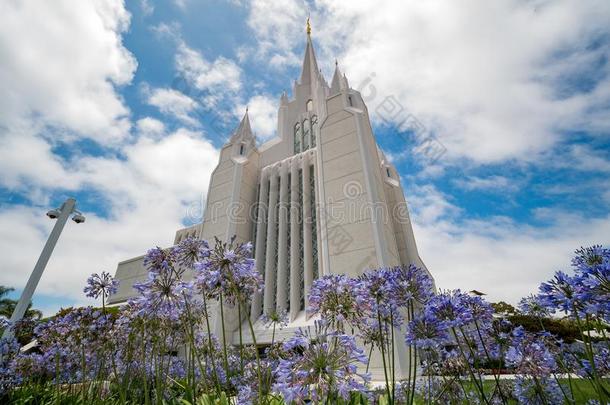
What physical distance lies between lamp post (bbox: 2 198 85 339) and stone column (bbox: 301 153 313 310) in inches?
493

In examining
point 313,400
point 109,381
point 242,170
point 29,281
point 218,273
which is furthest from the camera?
point 242,170

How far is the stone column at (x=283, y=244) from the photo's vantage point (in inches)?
770

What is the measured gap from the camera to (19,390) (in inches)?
226

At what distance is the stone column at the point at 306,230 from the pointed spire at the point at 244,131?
8.51 m

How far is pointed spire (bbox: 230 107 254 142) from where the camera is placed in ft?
95.8

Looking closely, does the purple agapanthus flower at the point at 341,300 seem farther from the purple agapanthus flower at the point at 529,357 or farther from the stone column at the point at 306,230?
the stone column at the point at 306,230

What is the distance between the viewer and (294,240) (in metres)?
20.9

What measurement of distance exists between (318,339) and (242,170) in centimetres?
2470

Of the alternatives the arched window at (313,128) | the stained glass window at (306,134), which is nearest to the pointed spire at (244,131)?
the stained glass window at (306,134)

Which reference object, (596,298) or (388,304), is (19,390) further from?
(596,298)

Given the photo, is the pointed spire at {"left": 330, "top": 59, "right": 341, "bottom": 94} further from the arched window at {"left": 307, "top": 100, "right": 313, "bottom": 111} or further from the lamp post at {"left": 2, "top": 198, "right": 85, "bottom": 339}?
the lamp post at {"left": 2, "top": 198, "right": 85, "bottom": 339}

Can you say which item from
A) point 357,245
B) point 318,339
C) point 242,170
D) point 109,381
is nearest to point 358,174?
point 357,245

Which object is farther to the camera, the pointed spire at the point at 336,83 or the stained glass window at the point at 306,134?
the stained glass window at the point at 306,134

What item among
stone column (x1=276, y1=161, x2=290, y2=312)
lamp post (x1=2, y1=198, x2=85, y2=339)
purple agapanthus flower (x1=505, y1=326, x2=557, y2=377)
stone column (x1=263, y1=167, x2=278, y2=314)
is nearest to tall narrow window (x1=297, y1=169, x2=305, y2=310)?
stone column (x1=276, y1=161, x2=290, y2=312)
